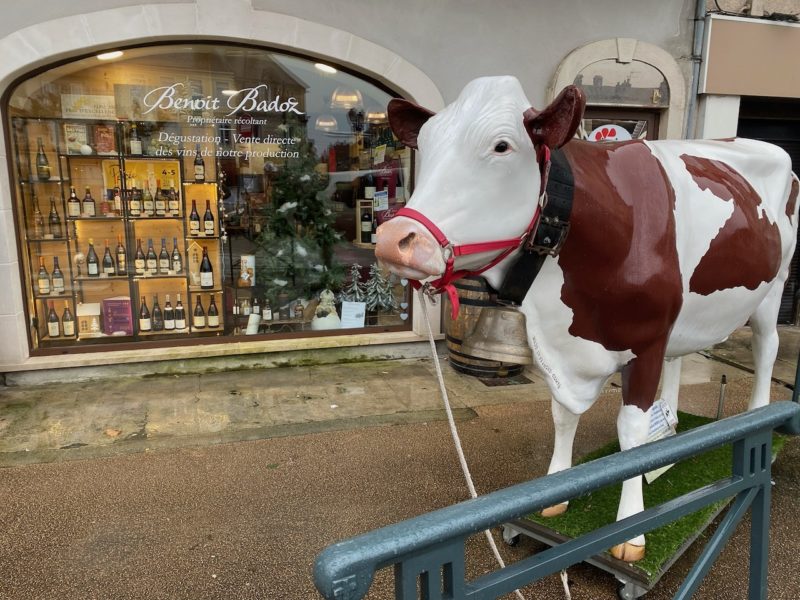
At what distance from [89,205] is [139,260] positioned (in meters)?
0.67

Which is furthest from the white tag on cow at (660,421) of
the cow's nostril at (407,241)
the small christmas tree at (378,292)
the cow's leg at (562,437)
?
the small christmas tree at (378,292)

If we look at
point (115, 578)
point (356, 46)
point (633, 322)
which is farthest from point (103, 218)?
point (633, 322)

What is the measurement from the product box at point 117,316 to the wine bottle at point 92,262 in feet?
0.93

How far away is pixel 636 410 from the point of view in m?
2.34

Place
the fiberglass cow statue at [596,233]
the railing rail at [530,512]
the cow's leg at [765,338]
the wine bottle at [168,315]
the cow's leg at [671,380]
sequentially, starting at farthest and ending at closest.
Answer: the wine bottle at [168,315] < the cow's leg at [671,380] < the cow's leg at [765,338] < the fiberglass cow statue at [596,233] < the railing rail at [530,512]

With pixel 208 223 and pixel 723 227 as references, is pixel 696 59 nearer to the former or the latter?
pixel 723 227

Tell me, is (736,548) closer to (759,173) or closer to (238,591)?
(759,173)

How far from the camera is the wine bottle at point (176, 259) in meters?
6.00

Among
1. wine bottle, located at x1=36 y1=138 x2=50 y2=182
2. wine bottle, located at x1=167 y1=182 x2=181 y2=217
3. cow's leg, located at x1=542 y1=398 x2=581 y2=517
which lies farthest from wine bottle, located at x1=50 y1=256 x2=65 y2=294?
cow's leg, located at x1=542 y1=398 x2=581 y2=517

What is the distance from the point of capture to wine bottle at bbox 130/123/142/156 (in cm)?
559

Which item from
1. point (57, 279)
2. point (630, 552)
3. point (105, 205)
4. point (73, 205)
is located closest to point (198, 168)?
point (105, 205)

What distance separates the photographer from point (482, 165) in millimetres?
1755

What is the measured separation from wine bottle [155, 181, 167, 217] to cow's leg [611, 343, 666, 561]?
4910 mm

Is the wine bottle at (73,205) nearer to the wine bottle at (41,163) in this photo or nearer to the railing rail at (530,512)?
the wine bottle at (41,163)
